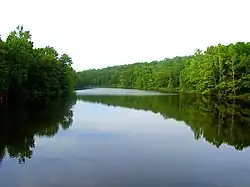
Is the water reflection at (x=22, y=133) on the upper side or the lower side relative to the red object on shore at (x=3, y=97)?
lower

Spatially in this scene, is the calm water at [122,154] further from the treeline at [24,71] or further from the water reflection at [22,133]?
the treeline at [24,71]

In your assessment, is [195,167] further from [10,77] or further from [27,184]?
[10,77]

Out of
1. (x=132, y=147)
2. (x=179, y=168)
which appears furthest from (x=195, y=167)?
(x=132, y=147)

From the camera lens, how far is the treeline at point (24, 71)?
158 feet

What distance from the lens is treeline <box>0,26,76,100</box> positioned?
A: 48.0 metres

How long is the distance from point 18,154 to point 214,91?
61.6m

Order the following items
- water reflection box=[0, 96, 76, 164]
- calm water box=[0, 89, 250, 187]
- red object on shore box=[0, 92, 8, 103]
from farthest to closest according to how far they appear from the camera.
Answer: red object on shore box=[0, 92, 8, 103]
water reflection box=[0, 96, 76, 164]
calm water box=[0, 89, 250, 187]

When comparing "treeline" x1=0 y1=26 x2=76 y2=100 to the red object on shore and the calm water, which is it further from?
the calm water

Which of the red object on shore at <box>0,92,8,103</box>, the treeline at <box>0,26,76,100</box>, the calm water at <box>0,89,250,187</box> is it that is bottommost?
the calm water at <box>0,89,250,187</box>

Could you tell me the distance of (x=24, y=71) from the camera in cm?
5228

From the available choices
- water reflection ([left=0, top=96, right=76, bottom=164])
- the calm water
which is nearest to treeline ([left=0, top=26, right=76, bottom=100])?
water reflection ([left=0, top=96, right=76, bottom=164])

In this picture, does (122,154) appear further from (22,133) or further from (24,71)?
(24,71)

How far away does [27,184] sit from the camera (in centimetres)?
1214

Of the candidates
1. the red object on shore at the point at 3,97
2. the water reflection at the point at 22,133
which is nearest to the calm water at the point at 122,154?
the water reflection at the point at 22,133
